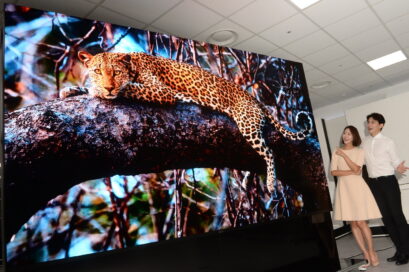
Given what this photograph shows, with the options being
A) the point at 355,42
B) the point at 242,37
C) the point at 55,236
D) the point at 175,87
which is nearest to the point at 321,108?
the point at 355,42

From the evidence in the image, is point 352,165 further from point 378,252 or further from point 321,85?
point 321,85

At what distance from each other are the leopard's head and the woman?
8.62 feet

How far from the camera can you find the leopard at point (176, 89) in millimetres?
2396

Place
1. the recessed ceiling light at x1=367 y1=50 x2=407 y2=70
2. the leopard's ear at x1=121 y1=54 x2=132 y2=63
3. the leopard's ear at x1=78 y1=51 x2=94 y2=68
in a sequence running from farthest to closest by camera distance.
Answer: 1. the recessed ceiling light at x1=367 y1=50 x2=407 y2=70
2. the leopard's ear at x1=121 y1=54 x2=132 y2=63
3. the leopard's ear at x1=78 y1=51 x2=94 y2=68

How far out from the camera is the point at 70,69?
2.27 m

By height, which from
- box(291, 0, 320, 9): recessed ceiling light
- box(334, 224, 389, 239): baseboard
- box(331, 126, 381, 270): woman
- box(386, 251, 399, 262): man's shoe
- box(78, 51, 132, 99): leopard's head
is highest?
box(291, 0, 320, 9): recessed ceiling light

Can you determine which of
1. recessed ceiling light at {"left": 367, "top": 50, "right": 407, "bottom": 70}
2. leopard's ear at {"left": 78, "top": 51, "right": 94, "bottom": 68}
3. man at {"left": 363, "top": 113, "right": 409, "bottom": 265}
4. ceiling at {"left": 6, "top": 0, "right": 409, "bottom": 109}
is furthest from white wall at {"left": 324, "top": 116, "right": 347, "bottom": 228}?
leopard's ear at {"left": 78, "top": 51, "right": 94, "bottom": 68}

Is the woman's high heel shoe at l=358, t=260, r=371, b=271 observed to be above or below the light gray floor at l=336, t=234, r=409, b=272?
above

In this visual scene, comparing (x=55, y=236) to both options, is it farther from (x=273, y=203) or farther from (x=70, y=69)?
(x=273, y=203)

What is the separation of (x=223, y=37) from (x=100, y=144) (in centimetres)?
255

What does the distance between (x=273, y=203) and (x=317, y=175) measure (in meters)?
0.76

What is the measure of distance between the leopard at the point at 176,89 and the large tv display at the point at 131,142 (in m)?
0.01

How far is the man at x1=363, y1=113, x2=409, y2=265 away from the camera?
3553mm

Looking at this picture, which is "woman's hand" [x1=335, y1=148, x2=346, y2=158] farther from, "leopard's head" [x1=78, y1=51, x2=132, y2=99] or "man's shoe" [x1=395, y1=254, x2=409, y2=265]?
"leopard's head" [x1=78, y1=51, x2=132, y2=99]
